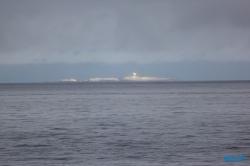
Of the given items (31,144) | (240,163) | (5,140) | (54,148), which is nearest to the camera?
(240,163)

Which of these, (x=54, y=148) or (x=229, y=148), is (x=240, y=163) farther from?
(x=54, y=148)

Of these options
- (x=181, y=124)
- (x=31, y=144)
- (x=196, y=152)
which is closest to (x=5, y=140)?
(x=31, y=144)

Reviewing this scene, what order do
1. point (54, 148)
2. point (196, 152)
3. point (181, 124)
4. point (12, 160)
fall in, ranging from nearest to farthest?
point (12, 160), point (196, 152), point (54, 148), point (181, 124)

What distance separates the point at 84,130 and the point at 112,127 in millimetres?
2571

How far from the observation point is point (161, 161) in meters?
18.9

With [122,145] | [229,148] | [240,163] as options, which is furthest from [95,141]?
[240,163]

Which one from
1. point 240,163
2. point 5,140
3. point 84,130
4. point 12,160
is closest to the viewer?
point 240,163

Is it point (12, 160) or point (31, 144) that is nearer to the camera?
point (12, 160)

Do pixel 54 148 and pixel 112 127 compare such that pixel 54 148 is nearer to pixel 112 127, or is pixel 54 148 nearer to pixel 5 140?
pixel 5 140

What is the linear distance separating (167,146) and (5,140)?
1022 cm

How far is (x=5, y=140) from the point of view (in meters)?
25.5

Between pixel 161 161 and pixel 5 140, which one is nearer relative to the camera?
pixel 161 161

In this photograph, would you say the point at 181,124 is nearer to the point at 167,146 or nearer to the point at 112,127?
the point at 112,127

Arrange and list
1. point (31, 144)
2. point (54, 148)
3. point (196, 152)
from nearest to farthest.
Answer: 1. point (196, 152)
2. point (54, 148)
3. point (31, 144)
